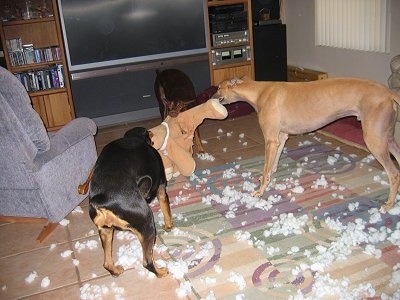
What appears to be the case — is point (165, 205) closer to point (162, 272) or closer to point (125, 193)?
point (162, 272)

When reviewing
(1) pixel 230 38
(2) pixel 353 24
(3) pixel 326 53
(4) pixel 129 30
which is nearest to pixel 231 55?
(1) pixel 230 38

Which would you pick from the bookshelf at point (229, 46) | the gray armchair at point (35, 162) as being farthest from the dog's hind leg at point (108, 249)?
the bookshelf at point (229, 46)

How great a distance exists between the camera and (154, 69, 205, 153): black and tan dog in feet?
11.7

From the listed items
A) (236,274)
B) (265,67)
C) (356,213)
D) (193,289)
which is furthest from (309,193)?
(265,67)

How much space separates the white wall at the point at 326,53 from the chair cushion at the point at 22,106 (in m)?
3.89

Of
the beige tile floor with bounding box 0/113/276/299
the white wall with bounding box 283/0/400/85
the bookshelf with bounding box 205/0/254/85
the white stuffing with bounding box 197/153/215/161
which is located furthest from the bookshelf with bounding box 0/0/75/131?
the white wall with bounding box 283/0/400/85

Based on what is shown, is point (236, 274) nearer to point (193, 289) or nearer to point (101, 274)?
point (193, 289)

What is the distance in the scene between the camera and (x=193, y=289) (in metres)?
2.06

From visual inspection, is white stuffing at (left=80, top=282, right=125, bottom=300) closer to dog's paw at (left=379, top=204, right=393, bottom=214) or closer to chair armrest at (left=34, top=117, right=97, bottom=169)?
chair armrest at (left=34, top=117, right=97, bottom=169)

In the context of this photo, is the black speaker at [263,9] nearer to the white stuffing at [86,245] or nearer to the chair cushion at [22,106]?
the chair cushion at [22,106]

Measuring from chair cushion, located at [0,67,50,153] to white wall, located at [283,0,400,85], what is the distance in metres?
3.89

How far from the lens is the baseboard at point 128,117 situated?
212 inches

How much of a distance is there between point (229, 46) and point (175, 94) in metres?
2.30

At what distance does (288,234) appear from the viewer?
8.08 ft
